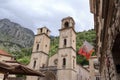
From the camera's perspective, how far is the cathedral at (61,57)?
27031mm

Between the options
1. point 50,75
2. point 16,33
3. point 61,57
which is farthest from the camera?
point 16,33

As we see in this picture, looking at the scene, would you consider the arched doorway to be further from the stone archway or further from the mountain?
the mountain

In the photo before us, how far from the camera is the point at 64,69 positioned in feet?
88.4

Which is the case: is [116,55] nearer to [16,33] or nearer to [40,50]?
[40,50]

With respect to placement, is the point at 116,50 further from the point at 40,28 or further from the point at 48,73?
the point at 40,28

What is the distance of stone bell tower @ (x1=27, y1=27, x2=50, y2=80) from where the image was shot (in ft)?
103

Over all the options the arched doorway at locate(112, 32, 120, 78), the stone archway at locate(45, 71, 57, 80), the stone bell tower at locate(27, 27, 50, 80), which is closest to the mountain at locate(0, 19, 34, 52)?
the stone bell tower at locate(27, 27, 50, 80)

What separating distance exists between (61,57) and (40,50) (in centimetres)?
606

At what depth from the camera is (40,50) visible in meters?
32.3

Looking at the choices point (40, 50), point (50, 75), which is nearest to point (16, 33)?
point (40, 50)

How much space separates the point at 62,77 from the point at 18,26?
301 feet

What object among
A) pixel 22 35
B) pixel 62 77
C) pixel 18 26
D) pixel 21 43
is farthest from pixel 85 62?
pixel 18 26

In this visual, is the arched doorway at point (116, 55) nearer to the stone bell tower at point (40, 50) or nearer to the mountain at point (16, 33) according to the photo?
the stone bell tower at point (40, 50)

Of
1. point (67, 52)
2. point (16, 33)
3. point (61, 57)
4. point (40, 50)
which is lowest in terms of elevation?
point (61, 57)
